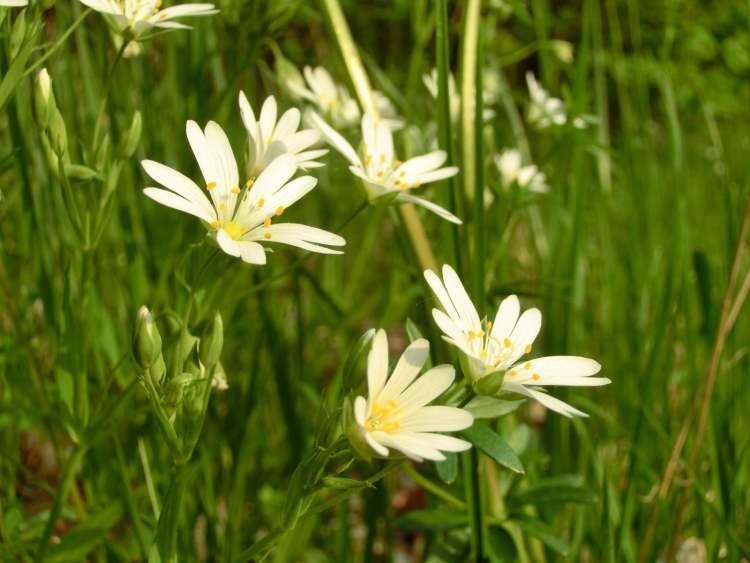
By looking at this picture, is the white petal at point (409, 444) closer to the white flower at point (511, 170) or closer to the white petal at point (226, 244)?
the white petal at point (226, 244)

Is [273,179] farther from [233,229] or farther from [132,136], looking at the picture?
[132,136]

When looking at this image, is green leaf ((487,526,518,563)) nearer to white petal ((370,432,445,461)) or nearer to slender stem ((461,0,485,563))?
slender stem ((461,0,485,563))

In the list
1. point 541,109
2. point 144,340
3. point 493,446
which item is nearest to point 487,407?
point 493,446

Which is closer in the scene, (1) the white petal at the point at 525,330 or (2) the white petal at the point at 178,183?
(2) the white petal at the point at 178,183

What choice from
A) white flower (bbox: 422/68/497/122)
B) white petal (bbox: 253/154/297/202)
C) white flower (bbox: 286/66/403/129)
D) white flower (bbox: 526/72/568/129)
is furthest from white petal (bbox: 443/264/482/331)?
white flower (bbox: 526/72/568/129)

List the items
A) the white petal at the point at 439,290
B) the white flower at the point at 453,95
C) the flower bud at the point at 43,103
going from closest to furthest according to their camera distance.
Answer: the white petal at the point at 439,290, the flower bud at the point at 43,103, the white flower at the point at 453,95

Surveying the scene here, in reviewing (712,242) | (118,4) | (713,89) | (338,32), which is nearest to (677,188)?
(338,32)

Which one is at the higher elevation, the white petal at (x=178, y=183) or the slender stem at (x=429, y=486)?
the white petal at (x=178, y=183)

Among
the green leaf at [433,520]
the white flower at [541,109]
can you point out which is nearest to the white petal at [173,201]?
the green leaf at [433,520]
